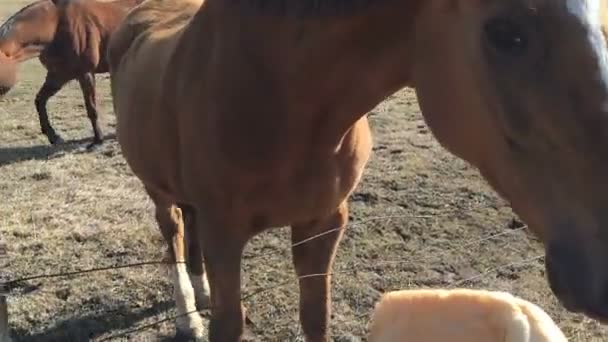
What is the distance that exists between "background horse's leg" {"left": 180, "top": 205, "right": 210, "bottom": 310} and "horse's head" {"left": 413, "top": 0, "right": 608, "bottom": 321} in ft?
5.89

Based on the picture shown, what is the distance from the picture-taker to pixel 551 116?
1.07 metres

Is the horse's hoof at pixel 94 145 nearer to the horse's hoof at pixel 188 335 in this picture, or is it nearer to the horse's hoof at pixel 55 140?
the horse's hoof at pixel 55 140

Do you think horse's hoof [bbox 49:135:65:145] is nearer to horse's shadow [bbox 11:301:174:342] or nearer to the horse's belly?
horse's shadow [bbox 11:301:174:342]

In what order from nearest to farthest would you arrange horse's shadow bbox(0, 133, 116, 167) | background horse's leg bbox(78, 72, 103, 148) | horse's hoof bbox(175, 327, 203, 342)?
1. horse's hoof bbox(175, 327, 203, 342)
2. horse's shadow bbox(0, 133, 116, 167)
3. background horse's leg bbox(78, 72, 103, 148)

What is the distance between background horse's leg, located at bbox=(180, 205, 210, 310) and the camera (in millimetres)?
2850

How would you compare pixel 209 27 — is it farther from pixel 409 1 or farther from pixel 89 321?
pixel 89 321

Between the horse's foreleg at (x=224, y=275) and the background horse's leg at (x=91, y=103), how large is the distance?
11.7ft

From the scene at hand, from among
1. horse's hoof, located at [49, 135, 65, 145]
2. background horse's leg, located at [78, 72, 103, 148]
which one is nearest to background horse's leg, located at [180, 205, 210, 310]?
background horse's leg, located at [78, 72, 103, 148]

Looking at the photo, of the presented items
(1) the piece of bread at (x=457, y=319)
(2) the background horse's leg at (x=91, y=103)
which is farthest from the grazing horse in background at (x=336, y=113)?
(2) the background horse's leg at (x=91, y=103)

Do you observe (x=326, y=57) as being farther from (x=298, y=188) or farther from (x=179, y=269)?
(x=179, y=269)

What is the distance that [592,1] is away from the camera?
3.48ft

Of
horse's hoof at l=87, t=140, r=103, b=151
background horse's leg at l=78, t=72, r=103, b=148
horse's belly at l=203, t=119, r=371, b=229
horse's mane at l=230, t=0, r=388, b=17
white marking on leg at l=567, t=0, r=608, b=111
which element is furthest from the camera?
background horse's leg at l=78, t=72, r=103, b=148

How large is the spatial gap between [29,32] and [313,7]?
197 inches

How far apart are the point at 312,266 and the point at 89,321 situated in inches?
43.1
